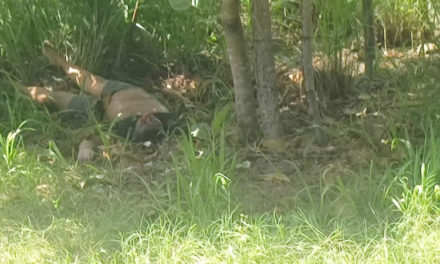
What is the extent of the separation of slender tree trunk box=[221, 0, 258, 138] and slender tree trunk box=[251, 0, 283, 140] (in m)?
0.06

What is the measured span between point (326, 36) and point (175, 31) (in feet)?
3.71

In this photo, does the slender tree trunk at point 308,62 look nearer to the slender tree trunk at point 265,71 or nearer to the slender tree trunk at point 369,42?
the slender tree trunk at point 265,71

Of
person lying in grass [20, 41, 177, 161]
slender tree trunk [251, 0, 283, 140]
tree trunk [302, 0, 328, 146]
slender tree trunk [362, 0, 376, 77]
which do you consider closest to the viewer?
slender tree trunk [251, 0, 283, 140]

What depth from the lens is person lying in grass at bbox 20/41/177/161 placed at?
5633 millimetres

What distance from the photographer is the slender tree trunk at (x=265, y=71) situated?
5324 mm

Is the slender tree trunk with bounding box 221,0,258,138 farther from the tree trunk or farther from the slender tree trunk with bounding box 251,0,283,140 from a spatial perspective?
the tree trunk

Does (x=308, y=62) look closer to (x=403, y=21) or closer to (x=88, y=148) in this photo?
(x=88, y=148)

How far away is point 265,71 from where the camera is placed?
5.41 metres

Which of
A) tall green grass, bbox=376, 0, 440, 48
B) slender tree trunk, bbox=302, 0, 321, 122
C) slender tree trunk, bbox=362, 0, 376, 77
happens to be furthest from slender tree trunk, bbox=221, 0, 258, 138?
tall green grass, bbox=376, 0, 440, 48

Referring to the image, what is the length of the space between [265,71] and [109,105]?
1178mm

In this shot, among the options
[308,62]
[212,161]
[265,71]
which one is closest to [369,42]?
[308,62]

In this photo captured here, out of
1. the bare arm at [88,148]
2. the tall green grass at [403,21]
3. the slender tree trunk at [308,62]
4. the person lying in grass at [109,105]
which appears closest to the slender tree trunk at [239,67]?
the slender tree trunk at [308,62]

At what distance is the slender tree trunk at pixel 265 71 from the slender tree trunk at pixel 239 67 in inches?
2.3

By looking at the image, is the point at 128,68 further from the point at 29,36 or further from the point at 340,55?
the point at 340,55
